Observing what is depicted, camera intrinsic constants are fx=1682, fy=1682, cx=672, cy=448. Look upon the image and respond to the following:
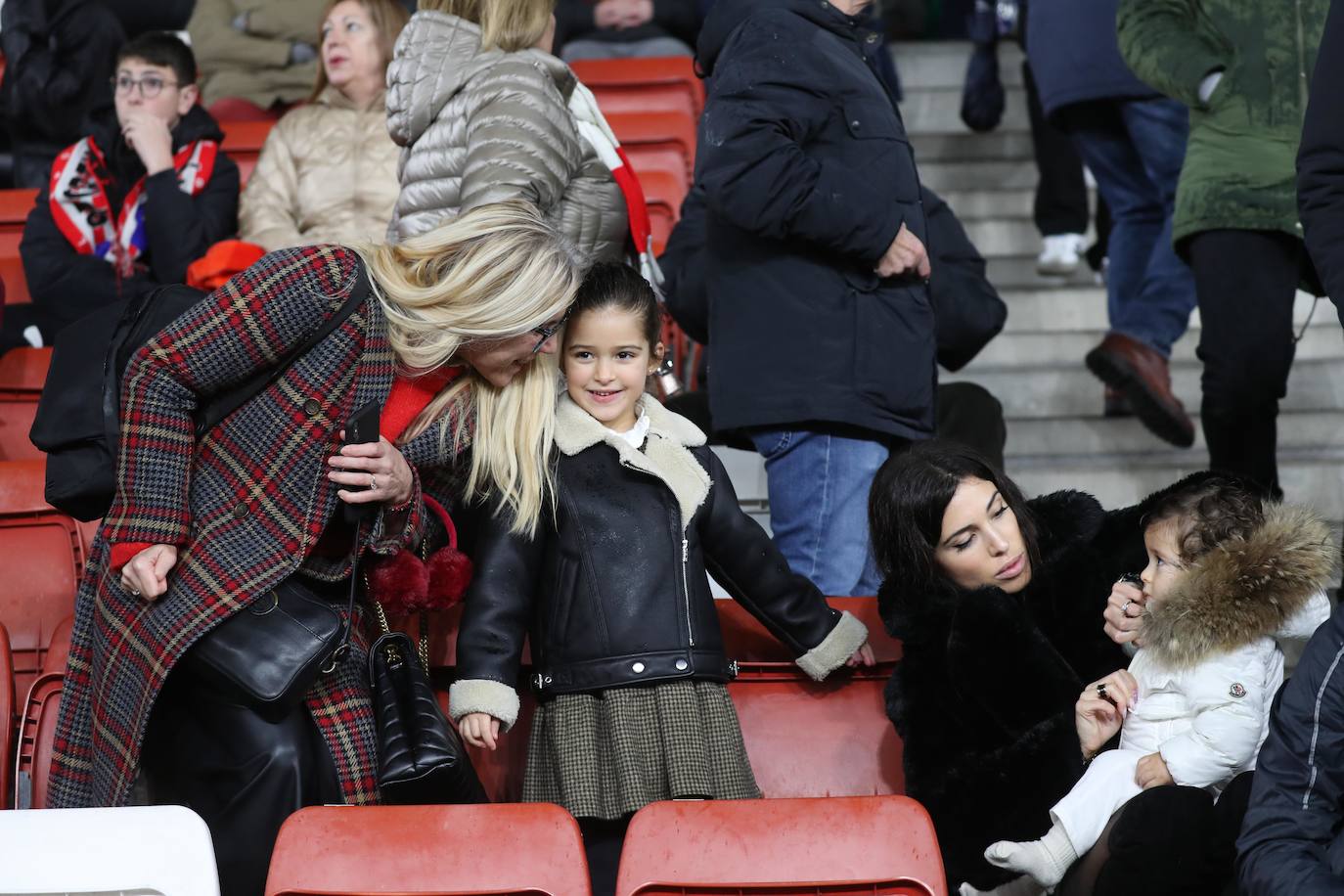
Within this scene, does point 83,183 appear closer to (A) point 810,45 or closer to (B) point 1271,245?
(A) point 810,45

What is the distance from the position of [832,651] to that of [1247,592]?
77cm

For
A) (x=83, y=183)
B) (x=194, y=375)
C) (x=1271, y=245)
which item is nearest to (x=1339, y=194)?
(x=1271, y=245)

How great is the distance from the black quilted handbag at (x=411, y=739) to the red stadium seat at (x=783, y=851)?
44 centimetres

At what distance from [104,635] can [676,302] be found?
1696 mm

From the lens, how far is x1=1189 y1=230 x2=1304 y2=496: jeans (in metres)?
3.90

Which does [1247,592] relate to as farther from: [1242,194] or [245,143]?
[245,143]

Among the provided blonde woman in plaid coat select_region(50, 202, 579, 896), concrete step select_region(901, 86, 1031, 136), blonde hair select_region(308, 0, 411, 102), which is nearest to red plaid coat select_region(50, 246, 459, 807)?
blonde woman in plaid coat select_region(50, 202, 579, 896)

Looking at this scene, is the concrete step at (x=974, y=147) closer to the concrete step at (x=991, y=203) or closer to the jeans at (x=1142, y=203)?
the concrete step at (x=991, y=203)

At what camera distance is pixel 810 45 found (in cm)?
349

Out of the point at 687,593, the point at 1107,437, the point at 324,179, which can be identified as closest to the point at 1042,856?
the point at 687,593

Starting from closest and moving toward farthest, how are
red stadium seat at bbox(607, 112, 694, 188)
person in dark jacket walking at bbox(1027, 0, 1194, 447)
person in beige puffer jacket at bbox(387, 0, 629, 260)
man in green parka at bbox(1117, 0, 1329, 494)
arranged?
person in beige puffer jacket at bbox(387, 0, 629, 260) < man in green parka at bbox(1117, 0, 1329, 494) < person in dark jacket walking at bbox(1027, 0, 1194, 447) < red stadium seat at bbox(607, 112, 694, 188)

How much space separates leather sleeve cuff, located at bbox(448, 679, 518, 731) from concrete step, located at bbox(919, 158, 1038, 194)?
173 inches

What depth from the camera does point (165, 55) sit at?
5.25 meters

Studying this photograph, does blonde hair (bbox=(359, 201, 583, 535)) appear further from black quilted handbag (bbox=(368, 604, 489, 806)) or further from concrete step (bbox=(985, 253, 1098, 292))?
concrete step (bbox=(985, 253, 1098, 292))
